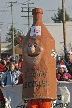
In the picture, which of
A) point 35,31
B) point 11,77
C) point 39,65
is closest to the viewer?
point 39,65

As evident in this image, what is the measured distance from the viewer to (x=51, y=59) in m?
8.77

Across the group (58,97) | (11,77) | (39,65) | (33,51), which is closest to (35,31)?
(33,51)

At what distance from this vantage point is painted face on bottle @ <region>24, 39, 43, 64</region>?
342 inches

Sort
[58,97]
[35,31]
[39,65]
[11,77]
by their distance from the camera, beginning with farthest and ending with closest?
[11,77] → [58,97] → [35,31] → [39,65]

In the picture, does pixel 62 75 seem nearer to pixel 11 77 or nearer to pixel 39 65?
pixel 11 77

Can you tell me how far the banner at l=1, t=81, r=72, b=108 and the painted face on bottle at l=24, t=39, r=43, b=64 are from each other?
1839 mm

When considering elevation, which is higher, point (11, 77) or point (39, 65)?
point (39, 65)

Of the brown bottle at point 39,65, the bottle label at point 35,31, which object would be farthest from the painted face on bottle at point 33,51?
the bottle label at point 35,31

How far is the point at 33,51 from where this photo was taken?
344 inches

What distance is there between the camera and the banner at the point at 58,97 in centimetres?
1038

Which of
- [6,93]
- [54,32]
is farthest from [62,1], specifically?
[54,32]

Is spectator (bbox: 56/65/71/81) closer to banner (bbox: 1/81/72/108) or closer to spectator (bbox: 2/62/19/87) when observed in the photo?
banner (bbox: 1/81/72/108)

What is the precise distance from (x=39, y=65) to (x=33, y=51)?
1.03 feet

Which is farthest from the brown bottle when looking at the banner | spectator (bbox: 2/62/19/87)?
spectator (bbox: 2/62/19/87)
